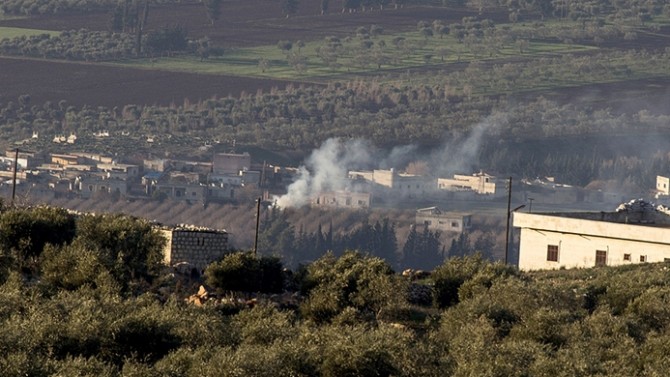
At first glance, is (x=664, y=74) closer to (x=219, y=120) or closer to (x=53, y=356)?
(x=219, y=120)

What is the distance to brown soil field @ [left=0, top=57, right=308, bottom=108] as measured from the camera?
166375mm

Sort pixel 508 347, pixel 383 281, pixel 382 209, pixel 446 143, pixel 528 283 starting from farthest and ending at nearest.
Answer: pixel 446 143 < pixel 382 209 < pixel 528 283 < pixel 383 281 < pixel 508 347

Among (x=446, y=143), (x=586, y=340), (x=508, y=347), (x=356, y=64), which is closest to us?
(x=508, y=347)

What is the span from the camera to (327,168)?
143 metres

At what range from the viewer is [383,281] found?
36938 millimetres

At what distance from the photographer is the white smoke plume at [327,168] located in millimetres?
129000

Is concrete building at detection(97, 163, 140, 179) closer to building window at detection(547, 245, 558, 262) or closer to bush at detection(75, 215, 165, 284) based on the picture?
building window at detection(547, 245, 558, 262)

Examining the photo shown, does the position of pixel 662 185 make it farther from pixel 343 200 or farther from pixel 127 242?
pixel 127 242

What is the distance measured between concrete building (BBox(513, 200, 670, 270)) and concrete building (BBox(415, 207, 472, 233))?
5837 cm

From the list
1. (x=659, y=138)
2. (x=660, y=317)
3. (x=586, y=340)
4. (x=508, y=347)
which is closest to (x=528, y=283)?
(x=660, y=317)

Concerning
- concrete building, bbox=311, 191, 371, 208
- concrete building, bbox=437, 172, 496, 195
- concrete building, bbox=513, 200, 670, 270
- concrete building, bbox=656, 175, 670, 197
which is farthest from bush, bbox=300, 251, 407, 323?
concrete building, bbox=656, 175, 670, 197

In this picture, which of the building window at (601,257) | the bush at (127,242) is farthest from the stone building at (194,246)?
the building window at (601,257)

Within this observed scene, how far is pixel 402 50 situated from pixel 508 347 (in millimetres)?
161712

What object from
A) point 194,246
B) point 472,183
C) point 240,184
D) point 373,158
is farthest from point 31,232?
point 373,158
